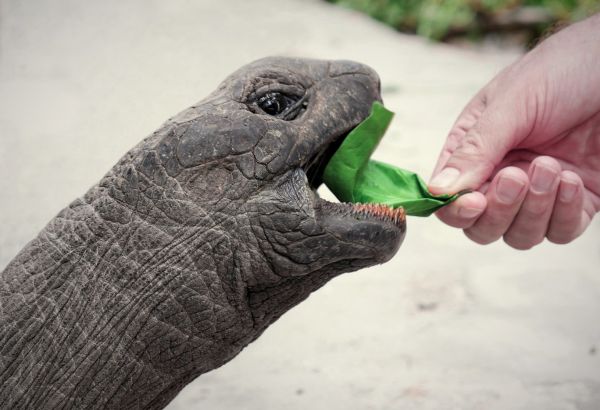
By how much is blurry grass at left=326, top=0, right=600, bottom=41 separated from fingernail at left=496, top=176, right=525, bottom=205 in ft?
20.1

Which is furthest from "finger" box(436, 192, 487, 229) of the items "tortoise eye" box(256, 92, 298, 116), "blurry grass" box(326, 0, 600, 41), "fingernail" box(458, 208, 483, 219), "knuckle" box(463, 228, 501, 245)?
"blurry grass" box(326, 0, 600, 41)

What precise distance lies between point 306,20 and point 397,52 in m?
1.04

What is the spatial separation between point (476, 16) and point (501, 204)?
21.3 ft

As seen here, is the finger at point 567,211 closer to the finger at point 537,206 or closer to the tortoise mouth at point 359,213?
the finger at point 537,206

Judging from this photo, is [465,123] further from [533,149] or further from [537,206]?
[537,206]

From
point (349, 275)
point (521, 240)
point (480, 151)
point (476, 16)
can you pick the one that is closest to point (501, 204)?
point (480, 151)

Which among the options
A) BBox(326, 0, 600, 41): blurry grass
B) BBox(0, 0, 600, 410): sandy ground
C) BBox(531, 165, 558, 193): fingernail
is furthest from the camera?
BBox(326, 0, 600, 41): blurry grass

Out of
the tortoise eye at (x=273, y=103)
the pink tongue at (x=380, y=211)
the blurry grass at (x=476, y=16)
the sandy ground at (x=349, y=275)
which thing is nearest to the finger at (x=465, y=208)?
the pink tongue at (x=380, y=211)

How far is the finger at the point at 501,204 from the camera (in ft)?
8.52

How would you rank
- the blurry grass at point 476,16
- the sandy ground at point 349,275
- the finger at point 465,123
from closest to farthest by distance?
the finger at point 465,123
the sandy ground at point 349,275
the blurry grass at point 476,16

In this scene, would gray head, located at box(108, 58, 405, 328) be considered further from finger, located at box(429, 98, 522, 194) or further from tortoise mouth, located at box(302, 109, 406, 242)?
finger, located at box(429, 98, 522, 194)

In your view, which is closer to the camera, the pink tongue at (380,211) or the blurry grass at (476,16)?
the pink tongue at (380,211)

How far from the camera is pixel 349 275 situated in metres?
4.82

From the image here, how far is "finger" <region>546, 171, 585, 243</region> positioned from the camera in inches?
104
